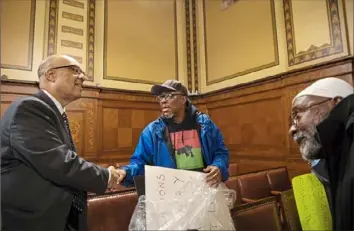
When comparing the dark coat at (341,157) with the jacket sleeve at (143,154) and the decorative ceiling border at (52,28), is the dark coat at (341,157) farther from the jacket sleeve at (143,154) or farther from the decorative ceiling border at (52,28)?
the decorative ceiling border at (52,28)

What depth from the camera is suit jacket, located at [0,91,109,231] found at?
1.01 meters

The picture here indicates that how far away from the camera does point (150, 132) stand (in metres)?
1.48

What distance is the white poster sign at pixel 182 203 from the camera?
0.88 meters

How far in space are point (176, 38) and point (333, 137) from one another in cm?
407

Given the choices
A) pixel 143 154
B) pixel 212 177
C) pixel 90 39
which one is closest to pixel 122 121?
pixel 90 39

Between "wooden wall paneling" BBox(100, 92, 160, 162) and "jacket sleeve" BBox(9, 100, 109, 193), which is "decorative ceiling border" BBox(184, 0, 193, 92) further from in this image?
"jacket sleeve" BBox(9, 100, 109, 193)

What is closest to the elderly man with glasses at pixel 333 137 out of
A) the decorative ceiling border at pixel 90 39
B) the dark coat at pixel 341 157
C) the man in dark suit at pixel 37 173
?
the dark coat at pixel 341 157

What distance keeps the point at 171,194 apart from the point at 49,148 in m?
0.52

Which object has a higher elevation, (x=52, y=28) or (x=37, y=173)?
(x=52, y=28)

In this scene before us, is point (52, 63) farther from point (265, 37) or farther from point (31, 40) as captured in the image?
point (265, 37)

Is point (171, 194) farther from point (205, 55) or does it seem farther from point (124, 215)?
point (205, 55)

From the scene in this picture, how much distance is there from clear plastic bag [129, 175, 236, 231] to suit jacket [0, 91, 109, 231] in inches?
12.2

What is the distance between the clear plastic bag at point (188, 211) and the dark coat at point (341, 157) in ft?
1.27

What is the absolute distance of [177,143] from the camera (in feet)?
4.82
